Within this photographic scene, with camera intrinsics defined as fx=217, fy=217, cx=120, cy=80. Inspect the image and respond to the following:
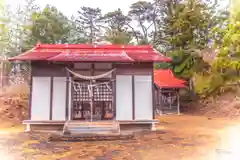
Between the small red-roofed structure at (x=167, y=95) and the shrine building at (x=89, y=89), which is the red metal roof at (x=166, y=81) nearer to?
the small red-roofed structure at (x=167, y=95)

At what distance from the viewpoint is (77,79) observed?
30.5ft

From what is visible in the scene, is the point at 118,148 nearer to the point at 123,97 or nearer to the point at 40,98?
the point at 123,97

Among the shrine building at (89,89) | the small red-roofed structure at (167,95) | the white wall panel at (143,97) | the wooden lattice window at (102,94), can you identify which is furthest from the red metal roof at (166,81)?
the wooden lattice window at (102,94)

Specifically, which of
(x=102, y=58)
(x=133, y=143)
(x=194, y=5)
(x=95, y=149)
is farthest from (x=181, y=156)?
(x=194, y=5)

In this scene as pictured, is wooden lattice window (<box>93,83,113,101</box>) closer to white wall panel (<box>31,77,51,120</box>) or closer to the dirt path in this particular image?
white wall panel (<box>31,77,51,120</box>)

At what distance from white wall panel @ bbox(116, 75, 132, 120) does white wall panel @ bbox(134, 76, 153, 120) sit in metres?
0.26

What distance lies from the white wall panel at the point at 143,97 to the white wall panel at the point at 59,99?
9.98ft

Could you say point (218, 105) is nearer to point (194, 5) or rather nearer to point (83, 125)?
point (194, 5)

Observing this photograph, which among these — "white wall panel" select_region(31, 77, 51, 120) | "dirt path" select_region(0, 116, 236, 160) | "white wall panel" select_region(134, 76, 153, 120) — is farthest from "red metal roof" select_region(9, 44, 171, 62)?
"dirt path" select_region(0, 116, 236, 160)

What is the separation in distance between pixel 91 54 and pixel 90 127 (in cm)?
297

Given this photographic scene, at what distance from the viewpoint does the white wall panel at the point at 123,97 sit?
917cm

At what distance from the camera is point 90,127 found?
8.36 meters

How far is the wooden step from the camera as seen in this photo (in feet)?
27.1

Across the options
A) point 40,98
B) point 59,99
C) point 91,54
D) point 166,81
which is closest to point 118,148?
point 59,99
